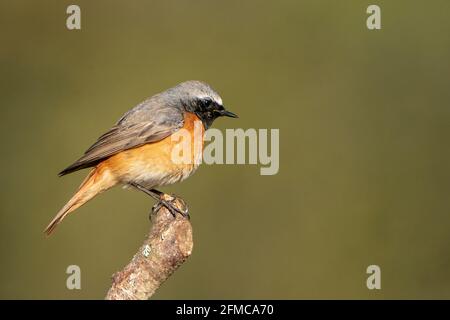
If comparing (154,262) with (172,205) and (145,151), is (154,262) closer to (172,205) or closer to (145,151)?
(172,205)

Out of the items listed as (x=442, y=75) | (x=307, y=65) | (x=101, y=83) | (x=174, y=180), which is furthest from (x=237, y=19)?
(x=174, y=180)

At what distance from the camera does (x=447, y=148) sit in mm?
11562

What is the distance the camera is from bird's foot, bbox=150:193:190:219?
6.22 meters

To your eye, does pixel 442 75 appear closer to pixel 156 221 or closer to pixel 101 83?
pixel 101 83

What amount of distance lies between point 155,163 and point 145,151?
16 centimetres

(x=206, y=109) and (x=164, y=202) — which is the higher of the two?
(x=206, y=109)

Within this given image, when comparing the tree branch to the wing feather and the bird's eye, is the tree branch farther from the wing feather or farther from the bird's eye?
the bird's eye

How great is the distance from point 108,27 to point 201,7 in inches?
63.9

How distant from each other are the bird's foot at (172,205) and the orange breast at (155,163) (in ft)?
0.84

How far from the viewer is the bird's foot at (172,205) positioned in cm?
622

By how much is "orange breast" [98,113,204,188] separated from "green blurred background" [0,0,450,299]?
10.1ft

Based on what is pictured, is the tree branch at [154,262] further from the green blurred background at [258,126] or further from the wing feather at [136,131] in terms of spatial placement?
the green blurred background at [258,126]

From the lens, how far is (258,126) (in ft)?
37.1

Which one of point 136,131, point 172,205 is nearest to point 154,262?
point 172,205
